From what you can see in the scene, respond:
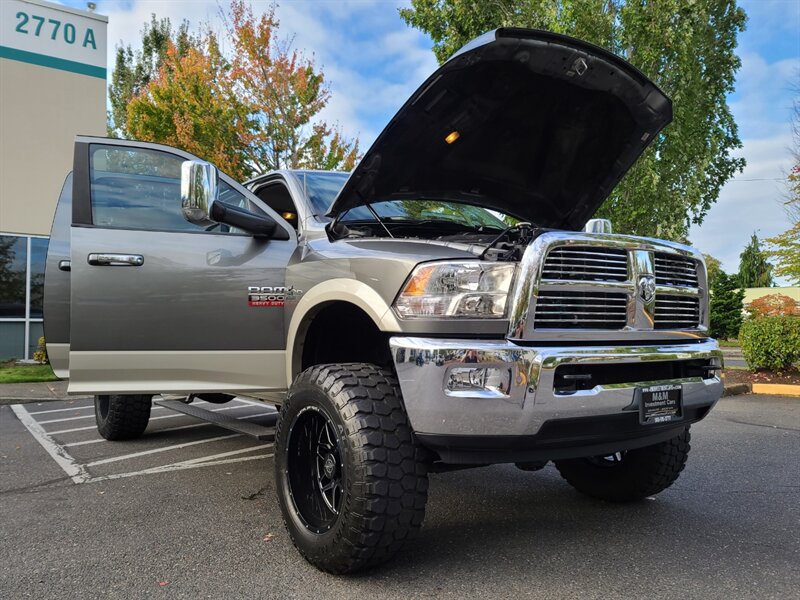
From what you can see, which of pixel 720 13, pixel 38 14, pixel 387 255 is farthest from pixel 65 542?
pixel 720 13

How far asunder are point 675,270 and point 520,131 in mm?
1251

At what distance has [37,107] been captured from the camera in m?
12.4

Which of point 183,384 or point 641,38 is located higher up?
point 641,38

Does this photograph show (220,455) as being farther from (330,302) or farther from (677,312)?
(677,312)

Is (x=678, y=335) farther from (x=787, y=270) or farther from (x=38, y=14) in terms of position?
(x=38, y=14)

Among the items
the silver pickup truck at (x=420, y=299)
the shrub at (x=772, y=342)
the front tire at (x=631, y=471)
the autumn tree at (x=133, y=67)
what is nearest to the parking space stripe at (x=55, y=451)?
the silver pickup truck at (x=420, y=299)

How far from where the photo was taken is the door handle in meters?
3.60

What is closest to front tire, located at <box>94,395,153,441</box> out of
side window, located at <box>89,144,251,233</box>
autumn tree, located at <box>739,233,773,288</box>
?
side window, located at <box>89,144,251,233</box>

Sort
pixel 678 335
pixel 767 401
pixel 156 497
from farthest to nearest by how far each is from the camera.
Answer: pixel 767 401, pixel 156 497, pixel 678 335

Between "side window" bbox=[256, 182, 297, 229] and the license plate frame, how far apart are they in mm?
2267

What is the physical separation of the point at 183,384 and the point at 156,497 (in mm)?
884

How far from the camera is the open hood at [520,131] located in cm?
306

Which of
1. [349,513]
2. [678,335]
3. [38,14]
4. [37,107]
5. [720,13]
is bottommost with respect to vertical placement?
[349,513]

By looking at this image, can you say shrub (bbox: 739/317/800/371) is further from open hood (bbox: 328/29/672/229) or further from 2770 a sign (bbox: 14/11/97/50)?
2770 a sign (bbox: 14/11/97/50)
